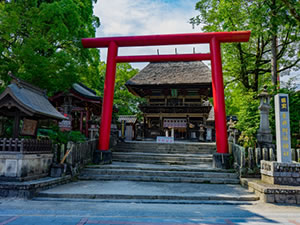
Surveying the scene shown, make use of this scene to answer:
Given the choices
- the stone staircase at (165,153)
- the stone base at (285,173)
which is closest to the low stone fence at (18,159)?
the stone staircase at (165,153)

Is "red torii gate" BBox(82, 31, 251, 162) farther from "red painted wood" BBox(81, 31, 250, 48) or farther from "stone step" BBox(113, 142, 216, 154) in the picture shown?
"stone step" BBox(113, 142, 216, 154)

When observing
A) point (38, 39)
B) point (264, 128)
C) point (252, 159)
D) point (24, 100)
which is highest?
point (38, 39)

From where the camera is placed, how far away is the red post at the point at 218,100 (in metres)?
9.64

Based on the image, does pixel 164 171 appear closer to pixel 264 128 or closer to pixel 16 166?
pixel 264 128

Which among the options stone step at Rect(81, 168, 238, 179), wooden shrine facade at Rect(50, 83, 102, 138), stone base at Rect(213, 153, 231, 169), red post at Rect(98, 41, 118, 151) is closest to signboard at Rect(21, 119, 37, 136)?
stone step at Rect(81, 168, 238, 179)

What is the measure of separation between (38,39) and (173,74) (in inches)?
493

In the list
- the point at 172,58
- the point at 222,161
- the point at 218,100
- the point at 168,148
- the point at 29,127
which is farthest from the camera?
the point at 168,148

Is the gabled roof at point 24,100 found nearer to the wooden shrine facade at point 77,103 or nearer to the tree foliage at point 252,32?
the wooden shrine facade at point 77,103

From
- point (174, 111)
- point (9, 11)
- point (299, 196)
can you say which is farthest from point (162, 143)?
point (9, 11)

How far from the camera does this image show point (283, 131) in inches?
266

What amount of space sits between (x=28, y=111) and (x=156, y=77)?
1433cm

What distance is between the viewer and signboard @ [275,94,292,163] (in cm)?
661

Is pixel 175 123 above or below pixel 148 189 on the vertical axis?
above

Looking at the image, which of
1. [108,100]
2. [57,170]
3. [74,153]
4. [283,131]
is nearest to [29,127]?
[57,170]
